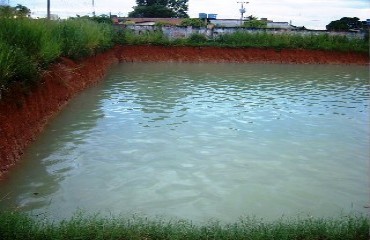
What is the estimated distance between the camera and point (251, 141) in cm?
935

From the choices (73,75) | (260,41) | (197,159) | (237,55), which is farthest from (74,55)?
(260,41)

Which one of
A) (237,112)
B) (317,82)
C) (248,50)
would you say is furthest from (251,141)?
(248,50)

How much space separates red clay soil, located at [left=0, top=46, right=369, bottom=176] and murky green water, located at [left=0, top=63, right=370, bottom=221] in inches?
14.5

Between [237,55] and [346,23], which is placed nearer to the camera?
[237,55]

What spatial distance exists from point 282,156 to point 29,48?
6.87 meters

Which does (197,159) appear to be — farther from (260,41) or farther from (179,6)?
(179,6)

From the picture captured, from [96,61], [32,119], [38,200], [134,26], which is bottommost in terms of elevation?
[38,200]

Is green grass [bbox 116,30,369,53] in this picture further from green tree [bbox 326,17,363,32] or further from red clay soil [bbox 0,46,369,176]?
green tree [bbox 326,17,363,32]

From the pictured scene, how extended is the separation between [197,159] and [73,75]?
28.2 ft

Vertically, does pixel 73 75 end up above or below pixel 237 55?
below

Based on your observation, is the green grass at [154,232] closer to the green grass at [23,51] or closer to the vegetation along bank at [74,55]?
the vegetation along bank at [74,55]

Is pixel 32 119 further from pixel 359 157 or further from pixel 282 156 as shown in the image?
pixel 359 157

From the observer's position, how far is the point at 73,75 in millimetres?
15000

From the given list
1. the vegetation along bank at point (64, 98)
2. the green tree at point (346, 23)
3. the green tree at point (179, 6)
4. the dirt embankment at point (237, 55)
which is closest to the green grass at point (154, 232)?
the vegetation along bank at point (64, 98)
